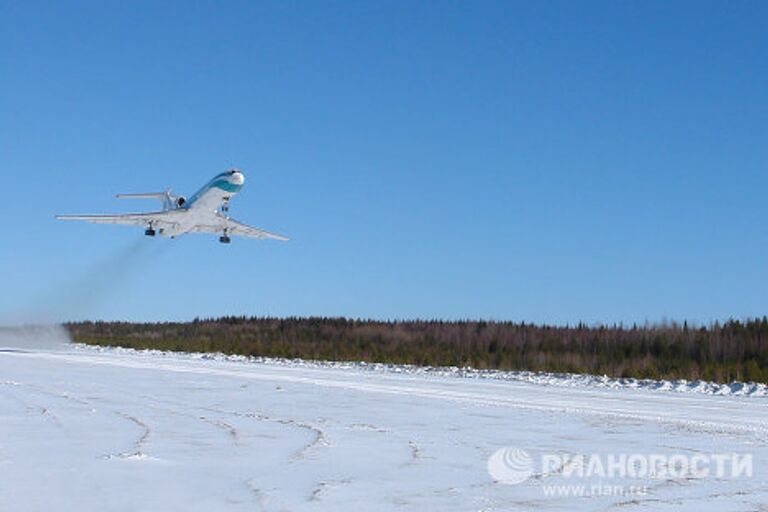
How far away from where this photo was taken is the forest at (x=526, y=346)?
26.6m

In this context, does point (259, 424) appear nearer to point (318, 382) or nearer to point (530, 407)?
point (530, 407)

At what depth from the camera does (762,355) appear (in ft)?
88.7

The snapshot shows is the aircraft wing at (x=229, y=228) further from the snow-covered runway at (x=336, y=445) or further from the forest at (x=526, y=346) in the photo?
the snow-covered runway at (x=336, y=445)

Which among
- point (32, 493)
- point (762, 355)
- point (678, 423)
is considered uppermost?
point (762, 355)

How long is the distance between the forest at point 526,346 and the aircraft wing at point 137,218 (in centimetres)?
613

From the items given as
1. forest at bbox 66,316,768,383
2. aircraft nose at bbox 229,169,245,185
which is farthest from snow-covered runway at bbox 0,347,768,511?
aircraft nose at bbox 229,169,245,185

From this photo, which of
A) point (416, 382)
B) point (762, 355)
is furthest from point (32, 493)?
point (762, 355)

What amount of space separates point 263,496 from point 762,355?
24.0 meters

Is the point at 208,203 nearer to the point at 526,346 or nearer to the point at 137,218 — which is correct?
the point at 137,218

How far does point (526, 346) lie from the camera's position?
1382 inches

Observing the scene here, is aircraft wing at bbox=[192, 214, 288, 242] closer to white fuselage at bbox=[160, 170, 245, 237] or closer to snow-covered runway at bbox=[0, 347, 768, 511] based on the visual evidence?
white fuselage at bbox=[160, 170, 245, 237]

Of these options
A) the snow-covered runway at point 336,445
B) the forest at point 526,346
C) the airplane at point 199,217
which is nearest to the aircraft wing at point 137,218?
the airplane at point 199,217

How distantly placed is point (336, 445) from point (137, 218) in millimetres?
40756

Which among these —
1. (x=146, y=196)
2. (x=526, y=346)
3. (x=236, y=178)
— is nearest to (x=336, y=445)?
(x=526, y=346)
